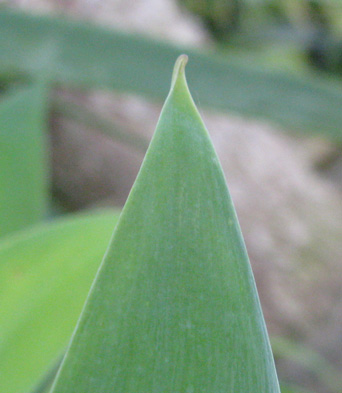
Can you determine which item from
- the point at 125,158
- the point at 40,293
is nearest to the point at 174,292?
the point at 40,293

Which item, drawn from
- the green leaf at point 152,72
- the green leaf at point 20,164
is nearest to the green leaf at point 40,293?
the green leaf at point 20,164

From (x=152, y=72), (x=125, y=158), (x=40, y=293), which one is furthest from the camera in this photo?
(x=125, y=158)

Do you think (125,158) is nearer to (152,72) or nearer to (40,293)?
(152,72)

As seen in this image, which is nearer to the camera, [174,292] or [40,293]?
[174,292]

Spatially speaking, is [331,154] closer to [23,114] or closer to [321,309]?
[321,309]

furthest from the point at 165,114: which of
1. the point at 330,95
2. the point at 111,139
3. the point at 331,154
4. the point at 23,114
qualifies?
the point at 331,154

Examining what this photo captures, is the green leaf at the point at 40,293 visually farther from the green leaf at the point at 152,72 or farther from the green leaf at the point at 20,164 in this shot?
the green leaf at the point at 152,72

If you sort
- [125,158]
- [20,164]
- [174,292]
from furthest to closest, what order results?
[125,158]
[20,164]
[174,292]
